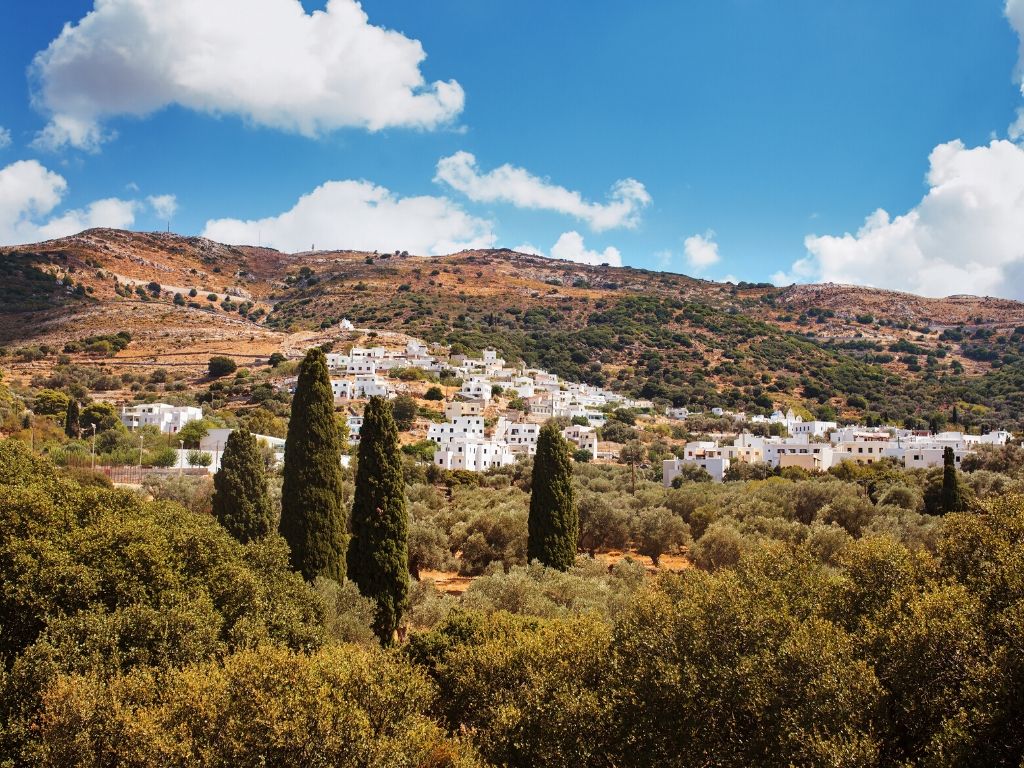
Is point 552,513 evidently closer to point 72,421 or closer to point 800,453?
point 72,421

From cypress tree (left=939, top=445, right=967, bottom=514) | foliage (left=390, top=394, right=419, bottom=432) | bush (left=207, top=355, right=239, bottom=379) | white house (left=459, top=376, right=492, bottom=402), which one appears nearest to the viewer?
cypress tree (left=939, top=445, right=967, bottom=514)

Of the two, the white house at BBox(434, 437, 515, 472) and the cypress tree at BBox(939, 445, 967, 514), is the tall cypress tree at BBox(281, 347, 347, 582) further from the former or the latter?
the white house at BBox(434, 437, 515, 472)

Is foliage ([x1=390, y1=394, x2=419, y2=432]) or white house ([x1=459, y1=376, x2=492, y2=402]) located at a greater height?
white house ([x1=459, y1=376, x2=492, y2=402])

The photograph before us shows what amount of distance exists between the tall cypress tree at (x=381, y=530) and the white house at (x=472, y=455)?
3514 centimetres

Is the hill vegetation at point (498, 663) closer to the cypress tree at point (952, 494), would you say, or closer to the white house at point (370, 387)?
the cypress tree at point (952, 494)

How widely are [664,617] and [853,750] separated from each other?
333cm

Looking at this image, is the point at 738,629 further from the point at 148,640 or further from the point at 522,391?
the point at 522,391

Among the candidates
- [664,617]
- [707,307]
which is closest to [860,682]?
[664,617]

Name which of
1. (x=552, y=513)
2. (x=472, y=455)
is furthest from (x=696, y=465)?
(x=552, y=513)

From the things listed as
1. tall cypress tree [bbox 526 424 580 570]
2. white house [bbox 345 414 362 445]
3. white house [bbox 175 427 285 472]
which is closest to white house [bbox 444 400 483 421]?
white house [bbox 345 414 362 445]

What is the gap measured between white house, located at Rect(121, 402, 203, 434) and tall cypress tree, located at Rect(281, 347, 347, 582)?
128 feet

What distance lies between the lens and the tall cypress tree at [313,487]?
55.7ft

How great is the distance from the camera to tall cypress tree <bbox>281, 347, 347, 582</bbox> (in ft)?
55.7

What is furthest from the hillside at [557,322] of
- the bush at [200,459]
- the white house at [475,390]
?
the bush at [200,459]
